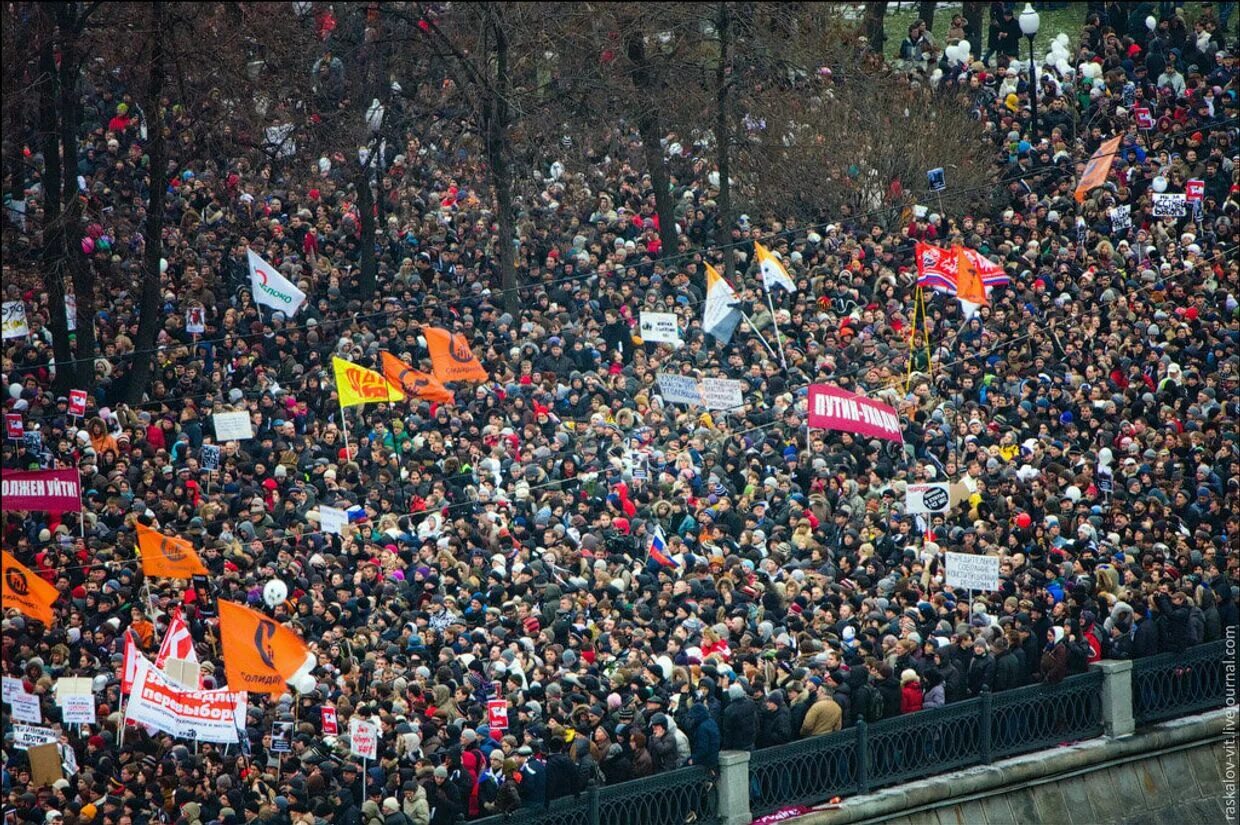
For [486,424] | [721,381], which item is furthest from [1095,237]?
[486,424]

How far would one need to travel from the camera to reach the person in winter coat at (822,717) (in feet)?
81.0

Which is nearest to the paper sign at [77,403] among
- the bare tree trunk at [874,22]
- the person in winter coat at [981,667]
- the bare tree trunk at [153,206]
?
the bare tree trunk at [153,206]

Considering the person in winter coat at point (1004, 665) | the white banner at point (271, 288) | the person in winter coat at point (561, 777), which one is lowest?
the person in winter coat at point (561, 777)

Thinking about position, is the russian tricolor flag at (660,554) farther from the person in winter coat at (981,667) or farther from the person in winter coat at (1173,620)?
the person in winter coat at (1173,620)

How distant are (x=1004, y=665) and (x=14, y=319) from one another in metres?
15.0

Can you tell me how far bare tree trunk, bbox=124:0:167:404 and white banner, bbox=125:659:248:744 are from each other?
10056mm

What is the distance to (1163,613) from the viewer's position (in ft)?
88.0

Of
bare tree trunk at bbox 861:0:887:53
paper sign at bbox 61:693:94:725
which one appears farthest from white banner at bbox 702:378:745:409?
bare tree trunk at bbox 861:0:887:53

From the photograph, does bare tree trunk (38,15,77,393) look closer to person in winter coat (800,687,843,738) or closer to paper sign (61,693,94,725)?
paper sign (61,693,94,725)

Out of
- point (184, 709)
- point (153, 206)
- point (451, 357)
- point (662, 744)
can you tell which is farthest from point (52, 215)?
point (662, 744)

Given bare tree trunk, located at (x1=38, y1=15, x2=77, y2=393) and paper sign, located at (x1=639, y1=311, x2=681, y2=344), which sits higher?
bare tree trunk, located at (x1=38, y1=15, x2=77, y2=393)

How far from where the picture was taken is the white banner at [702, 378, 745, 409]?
31875 mm

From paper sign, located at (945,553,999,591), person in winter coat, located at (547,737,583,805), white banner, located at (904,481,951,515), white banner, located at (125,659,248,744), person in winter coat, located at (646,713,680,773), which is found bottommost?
person in winter coat, located at (547,737,583,805)

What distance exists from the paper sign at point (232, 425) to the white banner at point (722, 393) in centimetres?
583
